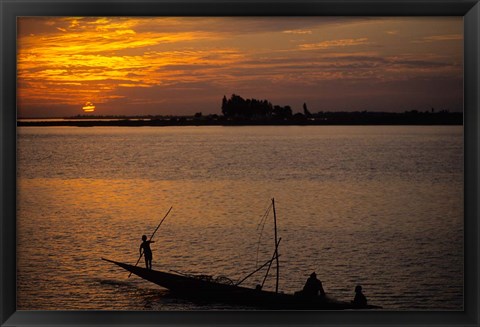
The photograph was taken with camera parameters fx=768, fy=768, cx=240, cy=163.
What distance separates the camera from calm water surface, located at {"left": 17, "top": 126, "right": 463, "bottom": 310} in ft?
16.4

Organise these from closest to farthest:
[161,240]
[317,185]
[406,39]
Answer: [406,39], [161,240], [317,185]

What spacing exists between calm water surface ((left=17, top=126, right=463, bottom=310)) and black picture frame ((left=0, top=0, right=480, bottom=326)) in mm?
114

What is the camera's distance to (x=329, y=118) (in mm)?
5645

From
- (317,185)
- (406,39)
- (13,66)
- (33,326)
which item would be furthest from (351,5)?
(33,326)

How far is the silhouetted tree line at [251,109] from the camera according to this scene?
5.50 m

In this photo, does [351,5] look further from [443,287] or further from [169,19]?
[443,287]

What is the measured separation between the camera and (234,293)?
5223mm

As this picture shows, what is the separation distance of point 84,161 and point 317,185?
1786 millimetres

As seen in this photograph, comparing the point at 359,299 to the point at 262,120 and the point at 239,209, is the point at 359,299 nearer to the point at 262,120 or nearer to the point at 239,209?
the point at 239,209

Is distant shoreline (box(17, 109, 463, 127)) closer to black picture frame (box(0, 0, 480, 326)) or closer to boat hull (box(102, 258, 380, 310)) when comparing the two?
black picture frame (box(0, 0, 480, 326))

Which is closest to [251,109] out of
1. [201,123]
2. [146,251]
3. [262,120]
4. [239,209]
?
[262,120]

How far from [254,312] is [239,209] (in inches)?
43.1

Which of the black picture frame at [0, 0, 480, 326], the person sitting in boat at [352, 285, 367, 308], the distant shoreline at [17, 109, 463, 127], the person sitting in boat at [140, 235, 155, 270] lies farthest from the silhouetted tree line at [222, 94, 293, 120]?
the person sitting in boat at [352, 285, 367, 308]

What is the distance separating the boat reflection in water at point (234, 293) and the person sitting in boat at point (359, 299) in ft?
0.08
